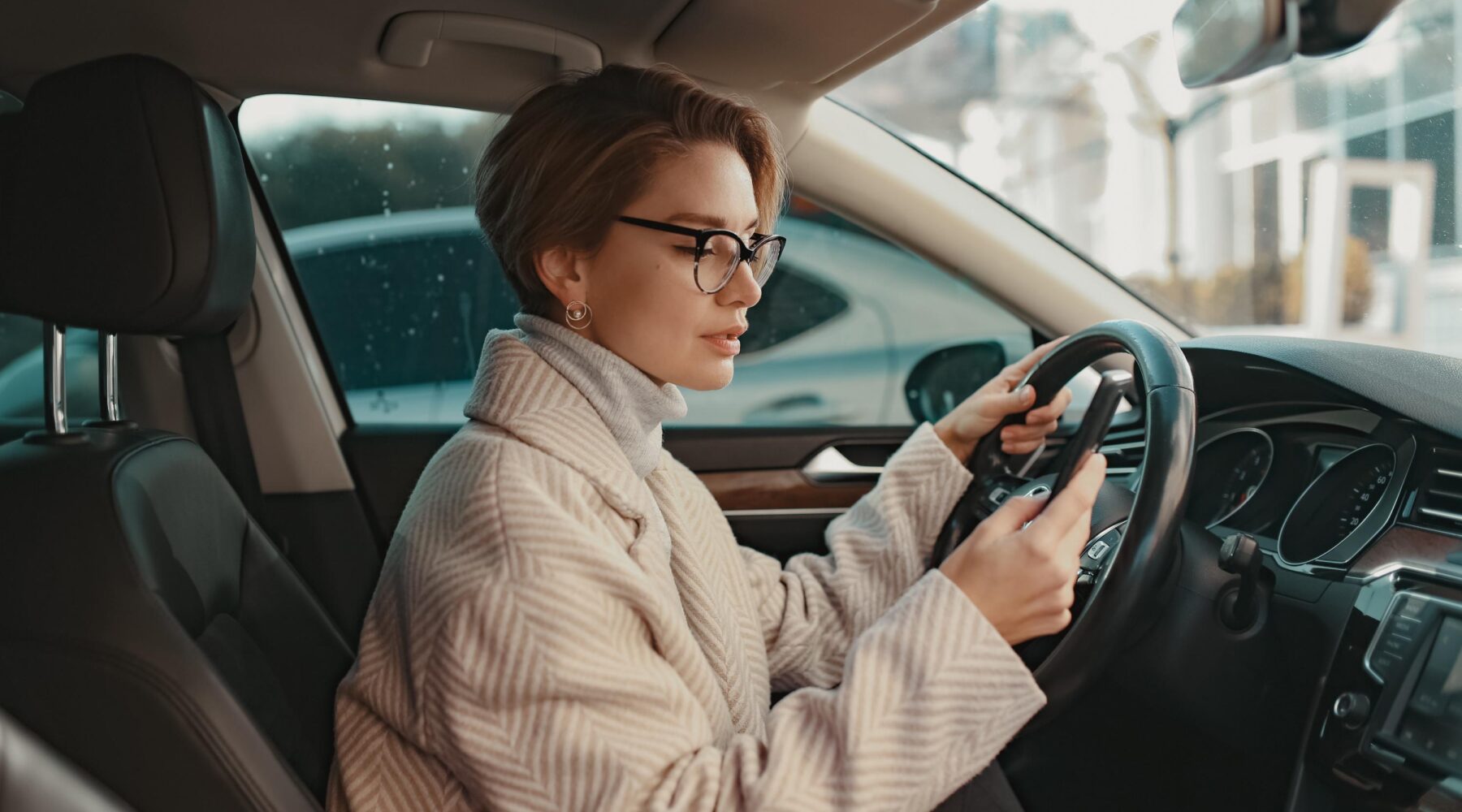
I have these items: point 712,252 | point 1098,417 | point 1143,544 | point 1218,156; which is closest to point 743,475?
point 1098,417

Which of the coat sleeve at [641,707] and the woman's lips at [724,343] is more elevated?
the woman's lips at [724,343]

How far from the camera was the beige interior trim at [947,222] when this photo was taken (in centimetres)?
A: 204

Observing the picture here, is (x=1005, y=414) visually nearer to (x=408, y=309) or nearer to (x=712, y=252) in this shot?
(x=712, y=252)

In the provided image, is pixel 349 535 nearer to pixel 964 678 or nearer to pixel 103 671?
pixel 103 671

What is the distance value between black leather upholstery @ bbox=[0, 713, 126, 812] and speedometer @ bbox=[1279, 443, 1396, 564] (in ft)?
4.14

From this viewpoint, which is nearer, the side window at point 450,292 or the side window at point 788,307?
the side window at point 450,292

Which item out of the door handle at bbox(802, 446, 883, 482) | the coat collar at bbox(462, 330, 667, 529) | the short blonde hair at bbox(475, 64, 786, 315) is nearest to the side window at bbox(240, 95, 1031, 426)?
the door handle at bbox(802, 446, 883, 482)

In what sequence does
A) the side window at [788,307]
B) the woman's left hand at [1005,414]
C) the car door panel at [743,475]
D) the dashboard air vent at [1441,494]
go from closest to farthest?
the dashboard air vent at [1441,494]
the woman's left hand at [1005,414]
the car door panel at [743,475]
the side window at [788,307]

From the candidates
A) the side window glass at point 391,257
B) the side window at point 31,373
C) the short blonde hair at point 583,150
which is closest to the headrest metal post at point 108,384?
the short blonde hair at point 583,150

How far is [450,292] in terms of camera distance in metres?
2.61

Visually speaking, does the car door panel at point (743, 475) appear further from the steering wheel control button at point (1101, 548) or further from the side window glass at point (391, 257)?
the steering wheel control button at point (1101, 548)

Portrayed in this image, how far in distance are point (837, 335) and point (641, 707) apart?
1.89m

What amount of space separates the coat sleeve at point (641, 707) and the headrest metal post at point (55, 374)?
632 millimetres

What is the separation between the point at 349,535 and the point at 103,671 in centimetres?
129
